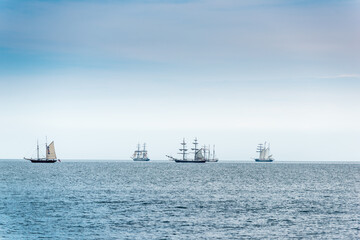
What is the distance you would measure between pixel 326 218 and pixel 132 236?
97.4 feet

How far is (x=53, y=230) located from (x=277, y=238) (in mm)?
25788

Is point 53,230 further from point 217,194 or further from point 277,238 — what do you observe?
point 217,194

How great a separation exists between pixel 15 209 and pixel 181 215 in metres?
25.1

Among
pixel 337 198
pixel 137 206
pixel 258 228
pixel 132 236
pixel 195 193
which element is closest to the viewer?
pixel 132 236

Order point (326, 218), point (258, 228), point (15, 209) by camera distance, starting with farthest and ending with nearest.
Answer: point (15, 209), point (326, 218), point (258, 228)

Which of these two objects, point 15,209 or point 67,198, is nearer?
point 15,209

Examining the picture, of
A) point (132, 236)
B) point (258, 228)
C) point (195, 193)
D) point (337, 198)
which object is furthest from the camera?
point (195, 193)

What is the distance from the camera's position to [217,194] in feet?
348

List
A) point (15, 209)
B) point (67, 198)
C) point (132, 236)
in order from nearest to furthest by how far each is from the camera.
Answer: point (132, 236) → point (15, 209) → point (67, 198)

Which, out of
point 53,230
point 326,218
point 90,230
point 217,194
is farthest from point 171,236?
point 217,194

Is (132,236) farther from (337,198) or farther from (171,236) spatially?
(337,198)

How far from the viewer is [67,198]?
306 ft

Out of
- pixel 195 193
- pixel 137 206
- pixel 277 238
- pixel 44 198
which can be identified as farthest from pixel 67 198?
pixel 277 238

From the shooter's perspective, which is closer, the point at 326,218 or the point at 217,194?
the point at 326,218
